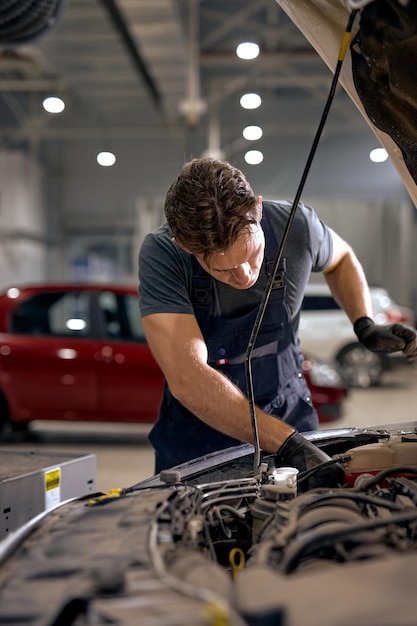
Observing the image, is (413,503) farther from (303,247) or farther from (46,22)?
(46,22)

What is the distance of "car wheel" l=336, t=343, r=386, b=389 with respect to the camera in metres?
9.34

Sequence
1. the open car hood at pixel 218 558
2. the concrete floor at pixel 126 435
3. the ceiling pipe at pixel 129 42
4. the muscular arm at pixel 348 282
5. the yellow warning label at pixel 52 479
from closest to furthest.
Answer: the open car hood at pixel 218 558 < the yellow warning label at pixel 52 479 < the muscular arm at pixel 348 282 < the concrete floor at pixel 126 435 < the ceiling pipe at pixel 129 42

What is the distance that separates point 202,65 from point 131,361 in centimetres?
735

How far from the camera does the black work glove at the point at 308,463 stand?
1692mm

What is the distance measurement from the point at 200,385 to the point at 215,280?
1.10ft

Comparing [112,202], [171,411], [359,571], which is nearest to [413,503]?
[359,571]

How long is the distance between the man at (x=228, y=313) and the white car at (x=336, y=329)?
21.2 ft

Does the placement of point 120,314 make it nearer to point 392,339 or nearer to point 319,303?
point 319,303

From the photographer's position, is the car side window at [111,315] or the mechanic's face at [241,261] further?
the car side window at [111,315]

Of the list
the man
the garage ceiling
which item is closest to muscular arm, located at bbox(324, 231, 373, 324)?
the man

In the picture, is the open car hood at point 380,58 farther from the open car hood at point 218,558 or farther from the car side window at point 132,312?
the car side window at point 132,312

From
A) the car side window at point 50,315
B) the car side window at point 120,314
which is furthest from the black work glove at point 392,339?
the car side window at point 50,315

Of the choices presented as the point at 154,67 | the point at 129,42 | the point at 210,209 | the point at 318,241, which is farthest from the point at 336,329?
the point at 210,209

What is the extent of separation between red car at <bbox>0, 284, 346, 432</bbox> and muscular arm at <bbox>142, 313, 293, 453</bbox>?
3.70 metres
